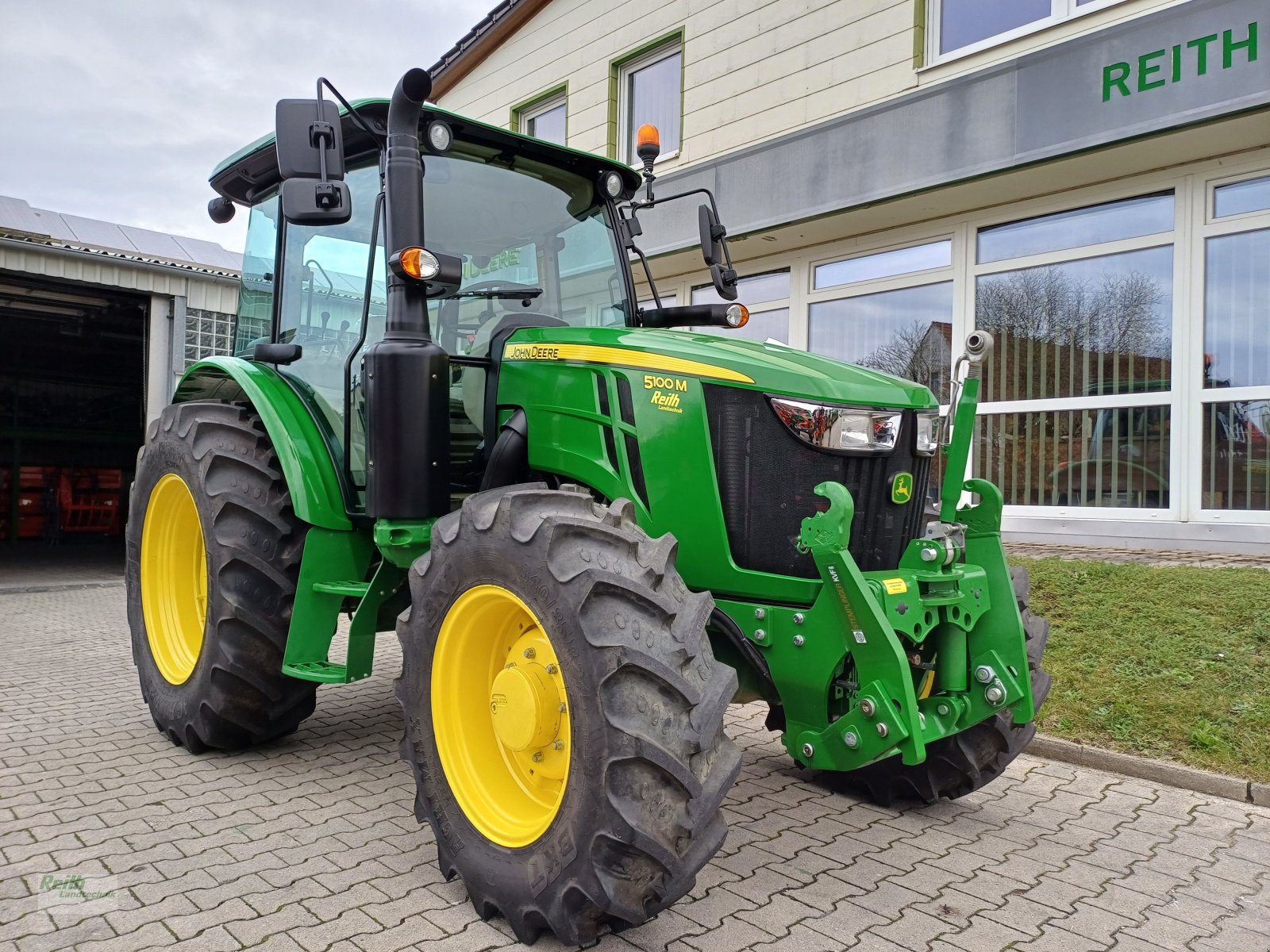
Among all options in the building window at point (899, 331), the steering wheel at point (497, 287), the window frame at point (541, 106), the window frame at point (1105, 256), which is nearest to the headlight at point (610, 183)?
the steering wheel at point (497, 287)

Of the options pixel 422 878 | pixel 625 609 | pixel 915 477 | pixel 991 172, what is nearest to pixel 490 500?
pixel 625 609

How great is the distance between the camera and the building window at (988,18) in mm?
7812

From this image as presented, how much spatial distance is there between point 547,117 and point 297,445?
10.4 metres

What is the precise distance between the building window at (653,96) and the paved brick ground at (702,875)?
864 cm

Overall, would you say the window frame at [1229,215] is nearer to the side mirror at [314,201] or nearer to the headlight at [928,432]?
the headlight at [928,432]

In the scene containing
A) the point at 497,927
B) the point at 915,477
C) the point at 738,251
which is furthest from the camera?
the point at 738,251

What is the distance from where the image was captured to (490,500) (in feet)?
9.72

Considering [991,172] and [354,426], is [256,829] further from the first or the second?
[991,172]

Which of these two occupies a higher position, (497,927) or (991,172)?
(991,172)

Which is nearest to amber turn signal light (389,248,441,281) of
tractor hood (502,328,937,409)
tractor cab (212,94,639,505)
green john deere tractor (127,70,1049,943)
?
green john deere tractor (127,70,1049,943)

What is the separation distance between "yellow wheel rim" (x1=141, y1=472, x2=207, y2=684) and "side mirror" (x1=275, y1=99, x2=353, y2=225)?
82.3 inches

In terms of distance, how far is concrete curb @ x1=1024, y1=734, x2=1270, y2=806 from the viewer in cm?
404

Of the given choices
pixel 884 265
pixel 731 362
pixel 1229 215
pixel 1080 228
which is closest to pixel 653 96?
pixel 884 265

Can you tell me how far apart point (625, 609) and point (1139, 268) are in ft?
22.4
